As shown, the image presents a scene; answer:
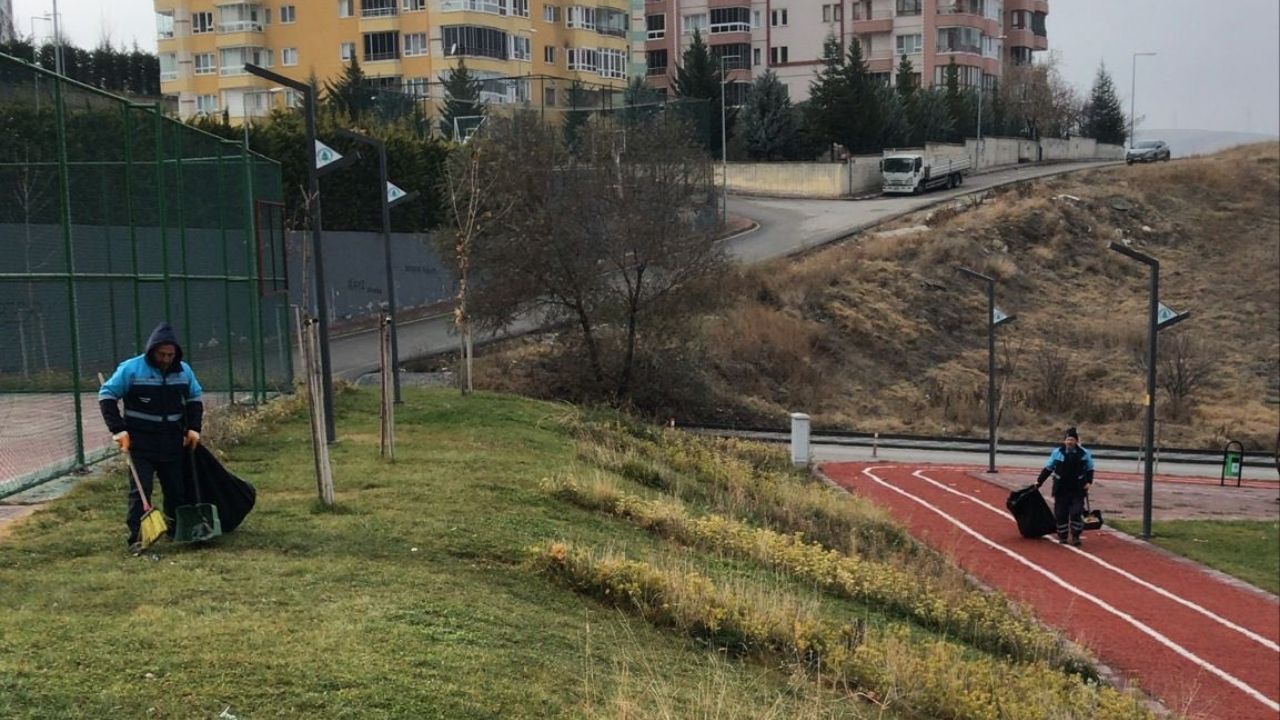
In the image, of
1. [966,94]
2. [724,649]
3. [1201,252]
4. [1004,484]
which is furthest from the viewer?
[966,94]

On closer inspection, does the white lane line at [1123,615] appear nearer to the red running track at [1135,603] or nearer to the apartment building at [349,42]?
the red running track at [1135,603]

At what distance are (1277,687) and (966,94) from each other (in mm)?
76655

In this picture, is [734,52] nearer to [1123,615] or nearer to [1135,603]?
[1135,603]

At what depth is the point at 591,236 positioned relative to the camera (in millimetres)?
32375

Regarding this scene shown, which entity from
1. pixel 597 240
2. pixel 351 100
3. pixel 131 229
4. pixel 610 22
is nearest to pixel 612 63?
pixel 610 22

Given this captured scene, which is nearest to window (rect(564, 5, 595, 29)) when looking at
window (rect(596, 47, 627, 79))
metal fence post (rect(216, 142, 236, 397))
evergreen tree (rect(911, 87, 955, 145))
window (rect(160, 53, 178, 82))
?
window (rect(596, 47, 627, 79))

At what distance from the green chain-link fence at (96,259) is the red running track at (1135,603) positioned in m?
11.0

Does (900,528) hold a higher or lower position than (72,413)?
lower

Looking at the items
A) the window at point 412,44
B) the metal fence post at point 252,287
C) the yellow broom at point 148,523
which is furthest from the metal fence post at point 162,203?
the window at point 412,44

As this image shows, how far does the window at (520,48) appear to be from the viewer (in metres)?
73.1

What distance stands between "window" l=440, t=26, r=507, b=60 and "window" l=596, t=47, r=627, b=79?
11255mm

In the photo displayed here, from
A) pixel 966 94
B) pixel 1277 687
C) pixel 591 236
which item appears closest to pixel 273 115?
pixel 591 236

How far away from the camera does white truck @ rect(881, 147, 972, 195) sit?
67.2 metres

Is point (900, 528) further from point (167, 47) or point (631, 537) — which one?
point (167, 47)
